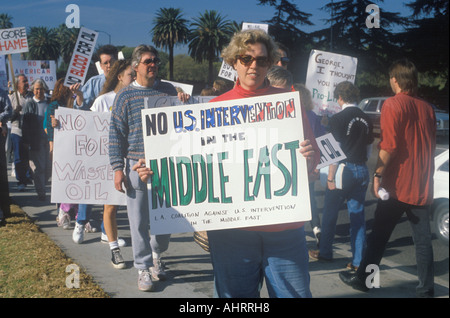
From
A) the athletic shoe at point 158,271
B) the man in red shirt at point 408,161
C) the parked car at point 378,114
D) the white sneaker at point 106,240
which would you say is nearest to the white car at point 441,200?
the man in red shirt at point 408,161

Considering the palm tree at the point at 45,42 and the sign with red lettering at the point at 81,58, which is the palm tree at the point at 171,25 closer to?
the sign with red lettering at the point at 81,58

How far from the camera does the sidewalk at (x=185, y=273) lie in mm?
4102

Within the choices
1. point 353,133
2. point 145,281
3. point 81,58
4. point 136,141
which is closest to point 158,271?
point 145,281

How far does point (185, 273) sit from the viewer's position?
4.57 m

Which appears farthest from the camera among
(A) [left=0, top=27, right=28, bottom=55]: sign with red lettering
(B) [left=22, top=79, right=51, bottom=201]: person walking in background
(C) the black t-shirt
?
(B) [left=22, top=79, right=51, bottom=201]: person walking in background

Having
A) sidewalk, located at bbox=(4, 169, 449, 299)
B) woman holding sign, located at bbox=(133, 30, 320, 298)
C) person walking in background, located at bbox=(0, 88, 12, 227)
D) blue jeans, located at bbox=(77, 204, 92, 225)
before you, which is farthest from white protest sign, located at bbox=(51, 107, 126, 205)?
woman holding sign, located at bbox=(133, 30, 320, 298)

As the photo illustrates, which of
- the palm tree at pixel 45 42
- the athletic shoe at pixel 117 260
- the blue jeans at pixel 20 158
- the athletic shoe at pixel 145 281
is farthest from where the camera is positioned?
the palm tree at pixel 45 42

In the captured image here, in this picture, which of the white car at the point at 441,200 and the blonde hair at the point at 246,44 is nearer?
the blonde hair at the point at 246,44

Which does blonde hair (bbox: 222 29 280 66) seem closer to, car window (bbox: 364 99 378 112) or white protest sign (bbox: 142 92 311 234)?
white protest sign (bbox: 142 92 311 234)

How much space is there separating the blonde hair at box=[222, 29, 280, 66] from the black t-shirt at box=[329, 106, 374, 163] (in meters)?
2.14

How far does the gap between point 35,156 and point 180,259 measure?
3.98m

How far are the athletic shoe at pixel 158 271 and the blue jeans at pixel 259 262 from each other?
1.75 meters

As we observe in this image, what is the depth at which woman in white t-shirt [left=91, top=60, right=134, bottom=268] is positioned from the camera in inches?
181

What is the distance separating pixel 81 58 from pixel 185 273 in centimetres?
297
